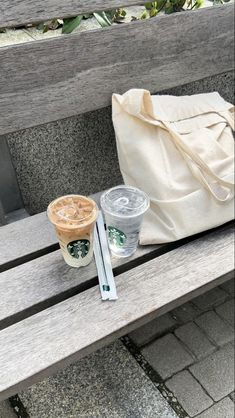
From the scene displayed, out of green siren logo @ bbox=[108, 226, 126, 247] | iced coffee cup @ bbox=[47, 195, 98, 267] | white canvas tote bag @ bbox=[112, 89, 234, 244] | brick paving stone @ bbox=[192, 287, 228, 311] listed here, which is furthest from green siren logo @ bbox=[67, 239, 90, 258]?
brick paving stone @ bbox=[192, 287, 228, 311]

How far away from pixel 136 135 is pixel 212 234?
0.44 metres

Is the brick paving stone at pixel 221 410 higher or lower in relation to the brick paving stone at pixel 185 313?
lower

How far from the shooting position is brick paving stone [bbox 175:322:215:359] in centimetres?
174

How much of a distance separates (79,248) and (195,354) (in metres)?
0.83

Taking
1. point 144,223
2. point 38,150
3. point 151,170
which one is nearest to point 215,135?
point 151,170

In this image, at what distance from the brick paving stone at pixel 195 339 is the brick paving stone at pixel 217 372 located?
0.03 m

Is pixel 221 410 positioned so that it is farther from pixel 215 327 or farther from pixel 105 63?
pixel 105 63

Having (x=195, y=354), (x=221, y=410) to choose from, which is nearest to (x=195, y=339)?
(x=195, y=354)

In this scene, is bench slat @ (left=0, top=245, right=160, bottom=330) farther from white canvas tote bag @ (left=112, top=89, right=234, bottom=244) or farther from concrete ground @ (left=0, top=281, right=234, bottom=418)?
concrete ground @ (left=0, top=281, right=234, bottom=418)

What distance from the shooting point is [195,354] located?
1725 millimetres

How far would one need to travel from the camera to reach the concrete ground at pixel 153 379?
1.53m

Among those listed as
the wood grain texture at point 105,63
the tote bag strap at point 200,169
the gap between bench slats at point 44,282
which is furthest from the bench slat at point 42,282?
the wood grain texture at point 105,63

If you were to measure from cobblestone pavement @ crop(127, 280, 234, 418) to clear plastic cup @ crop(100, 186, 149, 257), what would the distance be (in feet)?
1.96

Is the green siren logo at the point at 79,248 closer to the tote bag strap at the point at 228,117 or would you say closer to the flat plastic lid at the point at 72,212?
the flat plastic lid at the point at 72,212
